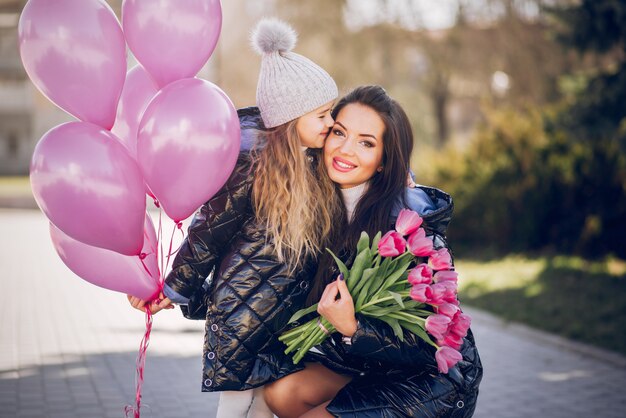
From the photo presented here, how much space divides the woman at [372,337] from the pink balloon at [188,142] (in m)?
0.55

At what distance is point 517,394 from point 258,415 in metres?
3.33

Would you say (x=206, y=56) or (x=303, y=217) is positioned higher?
(x=206, y=56)

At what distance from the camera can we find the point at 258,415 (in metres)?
3.46

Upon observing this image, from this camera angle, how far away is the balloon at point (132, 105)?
351cm

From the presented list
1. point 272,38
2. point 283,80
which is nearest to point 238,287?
point 283,80

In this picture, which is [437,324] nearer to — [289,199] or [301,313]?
[301,313]

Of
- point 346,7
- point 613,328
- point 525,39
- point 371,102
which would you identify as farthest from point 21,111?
point 371,102

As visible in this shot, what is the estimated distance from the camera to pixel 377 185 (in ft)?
11.6

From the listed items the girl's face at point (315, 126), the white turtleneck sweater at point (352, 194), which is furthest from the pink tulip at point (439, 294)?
the girl's face at point (315, 126)

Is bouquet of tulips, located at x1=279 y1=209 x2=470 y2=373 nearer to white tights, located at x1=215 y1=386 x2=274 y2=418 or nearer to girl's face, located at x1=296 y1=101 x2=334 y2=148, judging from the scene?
white tights, located at x1=215 y1=386 x2=274 y2=418

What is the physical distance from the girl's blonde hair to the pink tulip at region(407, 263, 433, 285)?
475 millimetres

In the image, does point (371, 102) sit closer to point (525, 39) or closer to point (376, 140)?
point (376, 140)

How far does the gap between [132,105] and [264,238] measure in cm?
85

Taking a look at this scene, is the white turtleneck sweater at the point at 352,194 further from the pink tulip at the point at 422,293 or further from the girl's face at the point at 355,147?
the pink tulip at the point at 422,293
